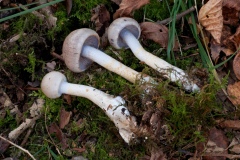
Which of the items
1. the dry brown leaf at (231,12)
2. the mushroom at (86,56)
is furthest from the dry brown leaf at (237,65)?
the mushroom at (86,56)

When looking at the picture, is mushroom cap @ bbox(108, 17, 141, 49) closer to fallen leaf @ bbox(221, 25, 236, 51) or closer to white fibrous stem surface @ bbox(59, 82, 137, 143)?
white fibrous stem surface @ bbox(59, 82, 137, 143)

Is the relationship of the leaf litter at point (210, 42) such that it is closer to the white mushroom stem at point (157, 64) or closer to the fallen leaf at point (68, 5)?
the fallen leaf at point (68, 5)

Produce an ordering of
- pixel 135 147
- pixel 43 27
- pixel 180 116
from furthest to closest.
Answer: pixel 43 27 → pixel 135 147 → pixel 180 116

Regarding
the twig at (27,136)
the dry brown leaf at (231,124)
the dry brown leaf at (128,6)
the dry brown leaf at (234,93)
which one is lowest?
the twig at (27,136)

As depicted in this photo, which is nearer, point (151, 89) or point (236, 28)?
point (151, 89)

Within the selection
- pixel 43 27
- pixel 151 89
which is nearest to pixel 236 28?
pixel 151 89

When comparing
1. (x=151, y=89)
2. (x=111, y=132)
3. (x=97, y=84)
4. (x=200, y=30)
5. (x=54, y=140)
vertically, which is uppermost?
(x=200, y=30)

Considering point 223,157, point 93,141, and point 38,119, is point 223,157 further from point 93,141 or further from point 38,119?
point 38,119
